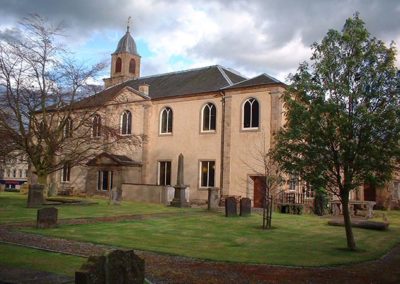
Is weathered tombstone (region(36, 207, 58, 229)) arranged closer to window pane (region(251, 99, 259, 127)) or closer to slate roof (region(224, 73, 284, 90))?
window pane (region(251, 99, 259, 127))

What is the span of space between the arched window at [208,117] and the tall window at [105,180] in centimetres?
910

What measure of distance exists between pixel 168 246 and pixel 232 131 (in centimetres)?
2010

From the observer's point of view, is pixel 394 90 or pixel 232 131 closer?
pixel 394 90

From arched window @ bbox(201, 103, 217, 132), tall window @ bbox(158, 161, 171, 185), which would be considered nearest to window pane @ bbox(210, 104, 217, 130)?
arched window @ bbox(201, 103, 217, 132)

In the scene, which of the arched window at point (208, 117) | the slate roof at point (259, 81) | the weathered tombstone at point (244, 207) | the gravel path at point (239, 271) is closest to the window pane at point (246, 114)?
the slate roof at point (259, 81)

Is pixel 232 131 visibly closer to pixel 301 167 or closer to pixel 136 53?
pixel 301 167

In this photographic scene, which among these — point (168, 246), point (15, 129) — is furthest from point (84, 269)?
point (15, 129)

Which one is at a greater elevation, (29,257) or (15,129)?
(15,129)

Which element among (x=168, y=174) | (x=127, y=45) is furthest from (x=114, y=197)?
(x=127, y=45)

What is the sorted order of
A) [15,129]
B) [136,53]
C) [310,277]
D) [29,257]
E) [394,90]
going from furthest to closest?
[136,53]
[15,129]
[394,90]
[29,257]
[310,277]

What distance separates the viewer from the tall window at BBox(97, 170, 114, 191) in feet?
122

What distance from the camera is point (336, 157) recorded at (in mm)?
13234

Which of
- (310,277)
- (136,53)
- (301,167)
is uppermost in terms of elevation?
(136,53)

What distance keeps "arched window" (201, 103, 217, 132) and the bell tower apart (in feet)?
72.9
